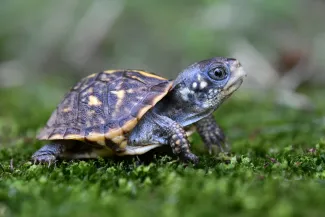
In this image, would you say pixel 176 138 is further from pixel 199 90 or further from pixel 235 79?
pixel 235 79

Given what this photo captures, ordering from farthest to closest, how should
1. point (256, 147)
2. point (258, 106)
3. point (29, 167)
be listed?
point (258, 106) → point (256, 147) → point (29, 167)

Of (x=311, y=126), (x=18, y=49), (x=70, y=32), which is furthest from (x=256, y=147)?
(x=18, y=49)

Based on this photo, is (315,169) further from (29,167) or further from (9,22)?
(9,22)

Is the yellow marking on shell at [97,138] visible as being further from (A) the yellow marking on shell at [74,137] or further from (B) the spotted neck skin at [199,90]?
(B) the spotted neck skin at [199,90]

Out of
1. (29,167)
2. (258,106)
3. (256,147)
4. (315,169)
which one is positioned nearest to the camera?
(315,169)

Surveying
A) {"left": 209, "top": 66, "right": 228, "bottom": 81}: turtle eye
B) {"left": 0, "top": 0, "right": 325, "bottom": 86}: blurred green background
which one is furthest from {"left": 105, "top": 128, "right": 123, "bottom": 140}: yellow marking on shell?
{"left": 0, "top": 0, "right": 325, "bottom": 86}: blurred green background

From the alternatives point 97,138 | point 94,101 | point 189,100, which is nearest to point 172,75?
point 189,100
